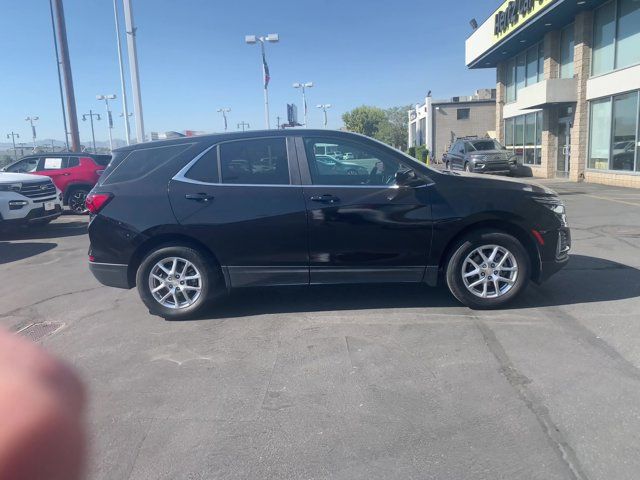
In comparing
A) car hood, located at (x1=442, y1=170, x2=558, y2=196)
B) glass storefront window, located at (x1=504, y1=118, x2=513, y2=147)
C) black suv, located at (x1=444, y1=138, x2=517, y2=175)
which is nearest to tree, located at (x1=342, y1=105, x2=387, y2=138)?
glass storefront window, located at (x1=504, y1=118, x2=513, y2=147)

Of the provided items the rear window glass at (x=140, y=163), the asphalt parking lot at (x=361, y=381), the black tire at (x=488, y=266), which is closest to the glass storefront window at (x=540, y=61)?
the asphalt parking lot at (x=361, y=381)

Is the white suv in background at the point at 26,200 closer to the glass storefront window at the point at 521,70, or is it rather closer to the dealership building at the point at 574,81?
the dealership building at the point at 574,81

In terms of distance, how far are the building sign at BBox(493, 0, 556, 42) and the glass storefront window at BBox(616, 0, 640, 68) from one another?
7.28 feet

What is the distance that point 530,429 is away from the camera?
312 cm

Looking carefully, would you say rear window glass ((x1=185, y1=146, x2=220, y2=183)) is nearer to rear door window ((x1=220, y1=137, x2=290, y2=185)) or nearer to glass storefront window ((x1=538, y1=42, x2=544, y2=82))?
rear door window ((x1=220, y1=137, x2=290, y2=185))

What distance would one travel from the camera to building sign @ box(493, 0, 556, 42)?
18.4 meters

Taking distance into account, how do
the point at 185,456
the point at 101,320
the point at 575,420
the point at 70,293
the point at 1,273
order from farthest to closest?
the point at 1,273
the point at 70,293
the point at 101,320
the point at 575,420
the point at 185,456

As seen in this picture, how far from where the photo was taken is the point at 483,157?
72.2ft

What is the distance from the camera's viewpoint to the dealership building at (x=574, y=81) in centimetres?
1602

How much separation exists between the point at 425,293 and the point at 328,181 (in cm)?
175

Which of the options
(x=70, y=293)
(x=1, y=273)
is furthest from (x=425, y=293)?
(x=1, y=273)

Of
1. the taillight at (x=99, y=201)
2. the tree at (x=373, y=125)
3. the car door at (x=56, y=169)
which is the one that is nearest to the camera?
the taillight at (x=99, y=201)

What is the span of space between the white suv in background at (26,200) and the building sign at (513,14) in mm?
16062

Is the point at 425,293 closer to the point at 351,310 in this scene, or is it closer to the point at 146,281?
the point at 351,310
